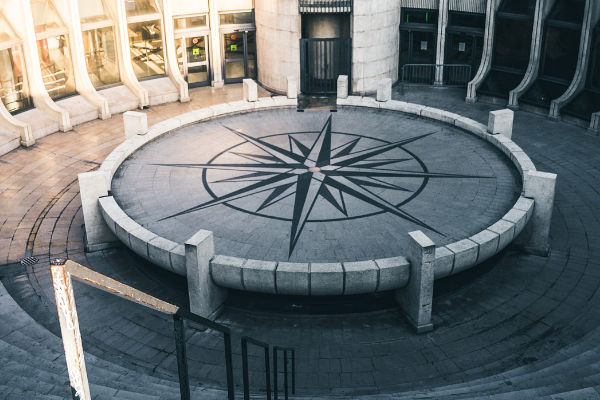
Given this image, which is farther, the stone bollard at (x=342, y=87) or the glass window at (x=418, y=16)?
the glass window at (x=418, y=16)

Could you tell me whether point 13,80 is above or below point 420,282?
above

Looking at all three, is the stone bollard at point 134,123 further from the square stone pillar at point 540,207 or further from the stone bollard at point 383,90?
the square stone pillar at point 540,207

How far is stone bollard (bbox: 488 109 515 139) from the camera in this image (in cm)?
1966

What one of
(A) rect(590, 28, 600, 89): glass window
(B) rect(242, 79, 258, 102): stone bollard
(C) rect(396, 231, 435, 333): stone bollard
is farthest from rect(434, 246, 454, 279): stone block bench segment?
(A) rect(590, 28, 600, 89): glass window

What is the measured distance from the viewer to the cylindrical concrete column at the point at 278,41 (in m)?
27.3

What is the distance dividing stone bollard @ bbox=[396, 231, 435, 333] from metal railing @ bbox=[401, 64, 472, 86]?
16.7 metres

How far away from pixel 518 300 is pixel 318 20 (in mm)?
16706

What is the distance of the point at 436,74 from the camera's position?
29.2m

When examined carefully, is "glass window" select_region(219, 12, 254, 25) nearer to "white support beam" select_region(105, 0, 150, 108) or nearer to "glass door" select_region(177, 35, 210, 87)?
"glass door" select_region(177, 35, 210, 87)

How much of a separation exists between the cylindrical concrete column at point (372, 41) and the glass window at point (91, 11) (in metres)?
10.1

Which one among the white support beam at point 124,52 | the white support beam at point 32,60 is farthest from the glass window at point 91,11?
the white support beam at point 32,60

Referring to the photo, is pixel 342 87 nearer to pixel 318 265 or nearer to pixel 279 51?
pixel 279 51

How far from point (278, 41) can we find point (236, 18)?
110 inches

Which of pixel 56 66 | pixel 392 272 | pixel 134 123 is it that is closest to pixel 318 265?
pixel 392 272
